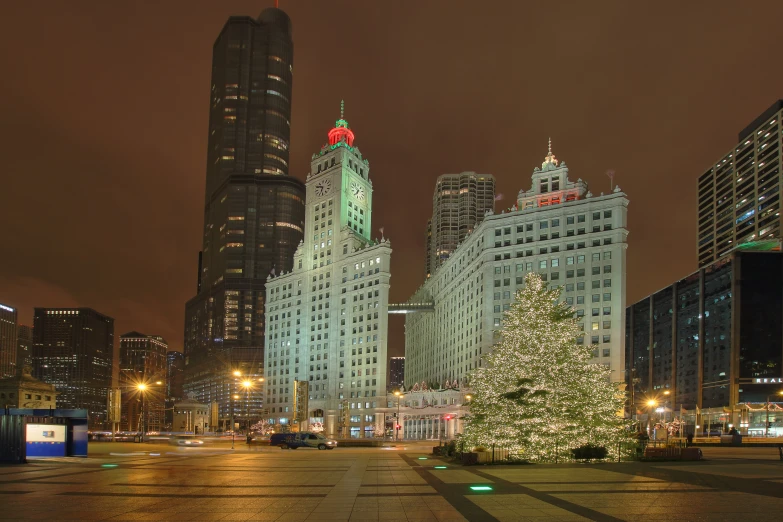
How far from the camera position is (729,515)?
55.3 ft

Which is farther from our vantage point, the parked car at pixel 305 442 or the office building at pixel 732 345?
the office building at pixel 732 345

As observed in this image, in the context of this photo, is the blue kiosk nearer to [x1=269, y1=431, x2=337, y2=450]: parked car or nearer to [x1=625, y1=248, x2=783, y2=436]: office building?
[x1=269, y1=431, x2=337, y2=450]: parked car

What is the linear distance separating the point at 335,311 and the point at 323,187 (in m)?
34.1

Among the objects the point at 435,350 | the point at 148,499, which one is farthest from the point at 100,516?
the point at 435,350

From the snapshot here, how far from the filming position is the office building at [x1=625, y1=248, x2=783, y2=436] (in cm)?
14425

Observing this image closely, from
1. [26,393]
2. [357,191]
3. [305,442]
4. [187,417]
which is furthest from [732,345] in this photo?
[26,393]

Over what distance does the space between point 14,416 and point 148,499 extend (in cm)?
1929

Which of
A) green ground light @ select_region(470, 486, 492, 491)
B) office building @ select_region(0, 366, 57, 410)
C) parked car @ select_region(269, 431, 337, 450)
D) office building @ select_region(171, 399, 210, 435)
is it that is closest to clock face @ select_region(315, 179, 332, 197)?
office building @ select_region(171, 399, 210, 435)

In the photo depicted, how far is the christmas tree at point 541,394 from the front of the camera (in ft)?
121

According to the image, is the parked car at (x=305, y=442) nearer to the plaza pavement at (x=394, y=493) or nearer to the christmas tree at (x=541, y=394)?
the christmas tree at (x=541, y=394)

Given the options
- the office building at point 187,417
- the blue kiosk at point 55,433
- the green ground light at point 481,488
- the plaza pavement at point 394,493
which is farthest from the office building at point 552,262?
the green ground light at point 481,488

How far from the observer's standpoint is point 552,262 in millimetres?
118500

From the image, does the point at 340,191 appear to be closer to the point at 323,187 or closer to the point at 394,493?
the point at 323,187

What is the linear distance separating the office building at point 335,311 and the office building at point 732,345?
5901cm
